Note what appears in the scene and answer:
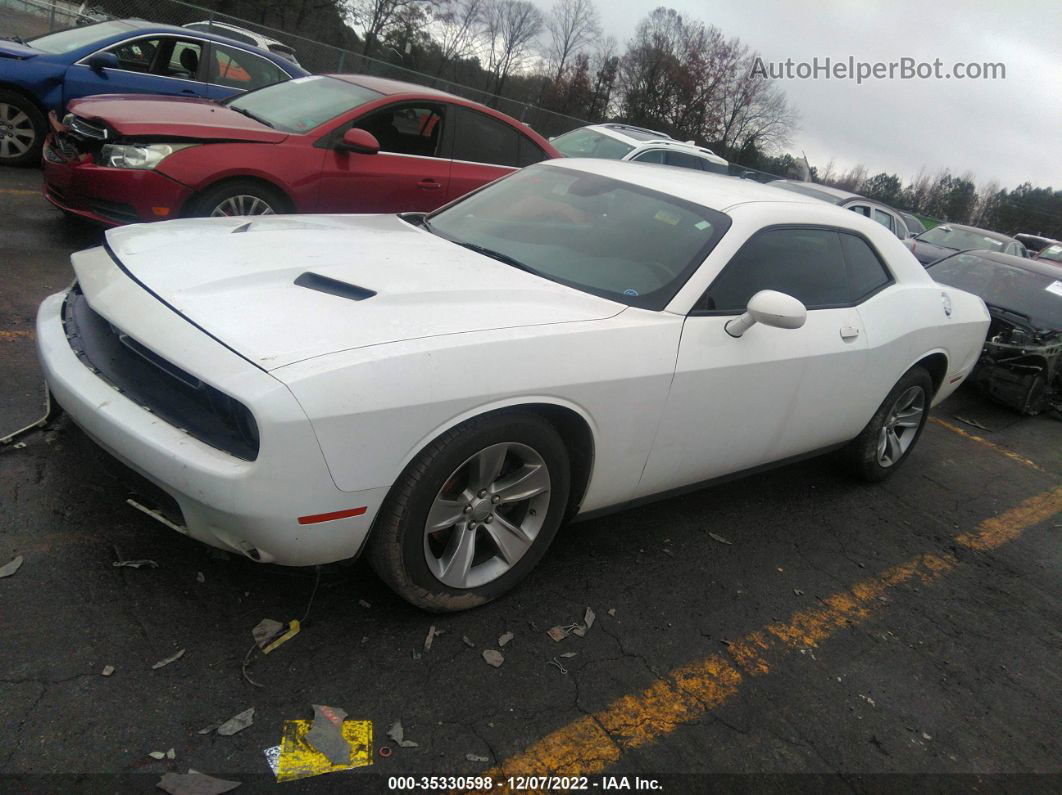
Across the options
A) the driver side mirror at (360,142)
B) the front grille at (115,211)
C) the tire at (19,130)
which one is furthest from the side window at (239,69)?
the front grille at (115,211)

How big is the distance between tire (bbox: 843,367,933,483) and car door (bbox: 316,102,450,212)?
3836 millimetres

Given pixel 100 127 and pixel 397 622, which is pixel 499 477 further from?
pixel 100 127

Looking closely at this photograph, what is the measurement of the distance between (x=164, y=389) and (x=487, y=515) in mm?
1102

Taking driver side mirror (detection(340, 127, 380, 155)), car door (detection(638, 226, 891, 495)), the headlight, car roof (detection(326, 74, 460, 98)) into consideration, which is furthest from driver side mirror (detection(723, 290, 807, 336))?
car roof (detection(326, 74, 460, 98))

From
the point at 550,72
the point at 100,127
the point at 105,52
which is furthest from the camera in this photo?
the point at 550,72

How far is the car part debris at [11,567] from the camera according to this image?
246 centimetres

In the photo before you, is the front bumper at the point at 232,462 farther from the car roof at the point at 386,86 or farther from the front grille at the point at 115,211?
the car roof at the point at 386,86

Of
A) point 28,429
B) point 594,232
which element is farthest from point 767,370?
point 28,429

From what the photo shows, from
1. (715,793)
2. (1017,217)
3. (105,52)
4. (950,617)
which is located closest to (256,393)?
(715,793)

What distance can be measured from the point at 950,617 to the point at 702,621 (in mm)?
1310

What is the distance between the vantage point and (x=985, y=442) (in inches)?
247

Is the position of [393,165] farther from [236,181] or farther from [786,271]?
[786,271]

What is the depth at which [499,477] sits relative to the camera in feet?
8.88

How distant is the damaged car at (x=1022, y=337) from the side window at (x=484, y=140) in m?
4.49
